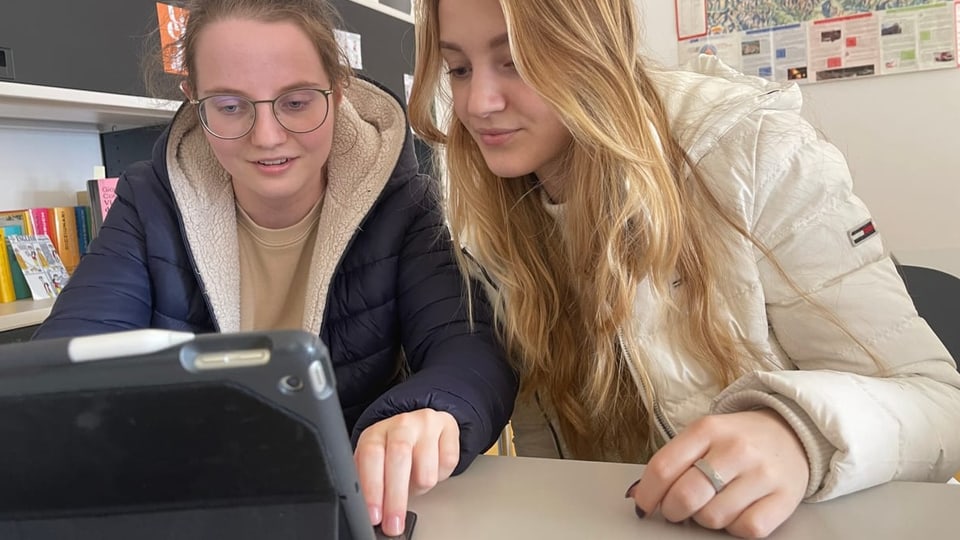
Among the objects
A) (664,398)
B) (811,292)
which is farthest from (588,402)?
(811,292)

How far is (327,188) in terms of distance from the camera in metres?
1.11

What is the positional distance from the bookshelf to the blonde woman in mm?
1114

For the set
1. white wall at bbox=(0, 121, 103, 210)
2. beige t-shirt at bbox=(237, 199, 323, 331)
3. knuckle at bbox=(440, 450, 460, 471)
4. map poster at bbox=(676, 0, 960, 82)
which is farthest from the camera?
map poster at bbox=(676, 0, 960, 82)

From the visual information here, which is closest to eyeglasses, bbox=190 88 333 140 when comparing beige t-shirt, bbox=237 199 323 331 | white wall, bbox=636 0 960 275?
beige t-shirt, bbox=237 199 323 331

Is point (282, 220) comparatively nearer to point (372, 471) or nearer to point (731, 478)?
point (372, 471)

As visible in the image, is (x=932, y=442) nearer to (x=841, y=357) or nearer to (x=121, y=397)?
(x=841, y=357)

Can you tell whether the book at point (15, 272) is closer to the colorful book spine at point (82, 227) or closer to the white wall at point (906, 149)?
the colorful book spine at point (82, 227)

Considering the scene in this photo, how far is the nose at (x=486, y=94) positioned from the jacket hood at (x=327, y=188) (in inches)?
8.6

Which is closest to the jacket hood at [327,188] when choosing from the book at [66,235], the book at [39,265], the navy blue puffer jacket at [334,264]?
the navy blue puffer jacket at [334,264]

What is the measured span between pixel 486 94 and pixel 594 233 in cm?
21

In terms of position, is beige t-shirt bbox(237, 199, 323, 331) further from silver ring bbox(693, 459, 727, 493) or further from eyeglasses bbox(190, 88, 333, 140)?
silver ring bbox(693, 459, 727, 493)

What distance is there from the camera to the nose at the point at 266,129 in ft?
3.34

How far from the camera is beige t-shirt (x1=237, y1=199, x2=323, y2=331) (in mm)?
1137

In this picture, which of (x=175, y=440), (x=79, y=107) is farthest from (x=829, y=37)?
(x=175, y=440)
